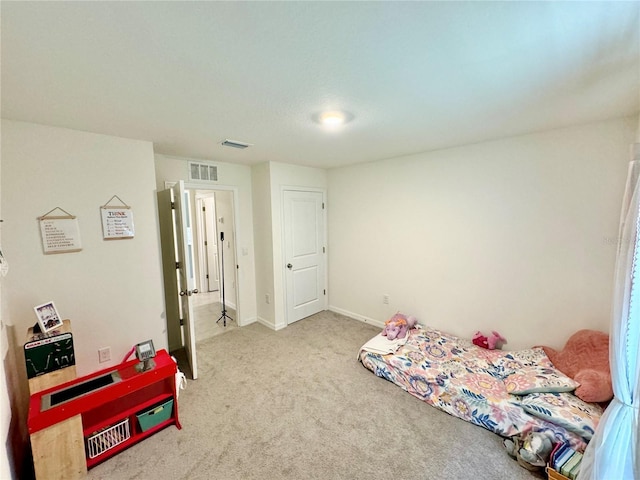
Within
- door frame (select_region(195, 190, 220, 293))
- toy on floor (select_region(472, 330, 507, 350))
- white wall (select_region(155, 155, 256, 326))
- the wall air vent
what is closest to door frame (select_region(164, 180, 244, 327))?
white wall (select_region(155, 155, 256, 326))

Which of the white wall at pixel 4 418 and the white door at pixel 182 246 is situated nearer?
the white wall at pixel 4 418

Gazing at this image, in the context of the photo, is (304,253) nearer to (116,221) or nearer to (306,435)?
(116,221)

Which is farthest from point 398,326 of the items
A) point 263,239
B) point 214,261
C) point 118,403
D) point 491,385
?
point 214,261

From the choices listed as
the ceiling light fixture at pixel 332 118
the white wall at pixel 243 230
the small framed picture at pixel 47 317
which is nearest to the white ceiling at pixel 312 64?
the ceiling light fixture at pixel 332 118

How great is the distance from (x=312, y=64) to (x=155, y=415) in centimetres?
259

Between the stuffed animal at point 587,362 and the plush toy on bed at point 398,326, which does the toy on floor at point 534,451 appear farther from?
the plush toy on bed at point 398,326

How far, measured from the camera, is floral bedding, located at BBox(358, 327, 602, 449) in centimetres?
181

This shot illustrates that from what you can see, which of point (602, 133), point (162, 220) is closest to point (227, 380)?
point (162, 220)

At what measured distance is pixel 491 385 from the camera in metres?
2.24

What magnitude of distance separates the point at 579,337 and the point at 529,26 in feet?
8.20

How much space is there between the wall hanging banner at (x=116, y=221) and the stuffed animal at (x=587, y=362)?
3872 mm

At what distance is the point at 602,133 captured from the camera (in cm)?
223

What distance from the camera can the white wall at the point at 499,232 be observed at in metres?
2.30

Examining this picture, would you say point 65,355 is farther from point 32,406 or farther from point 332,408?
point 332,408
